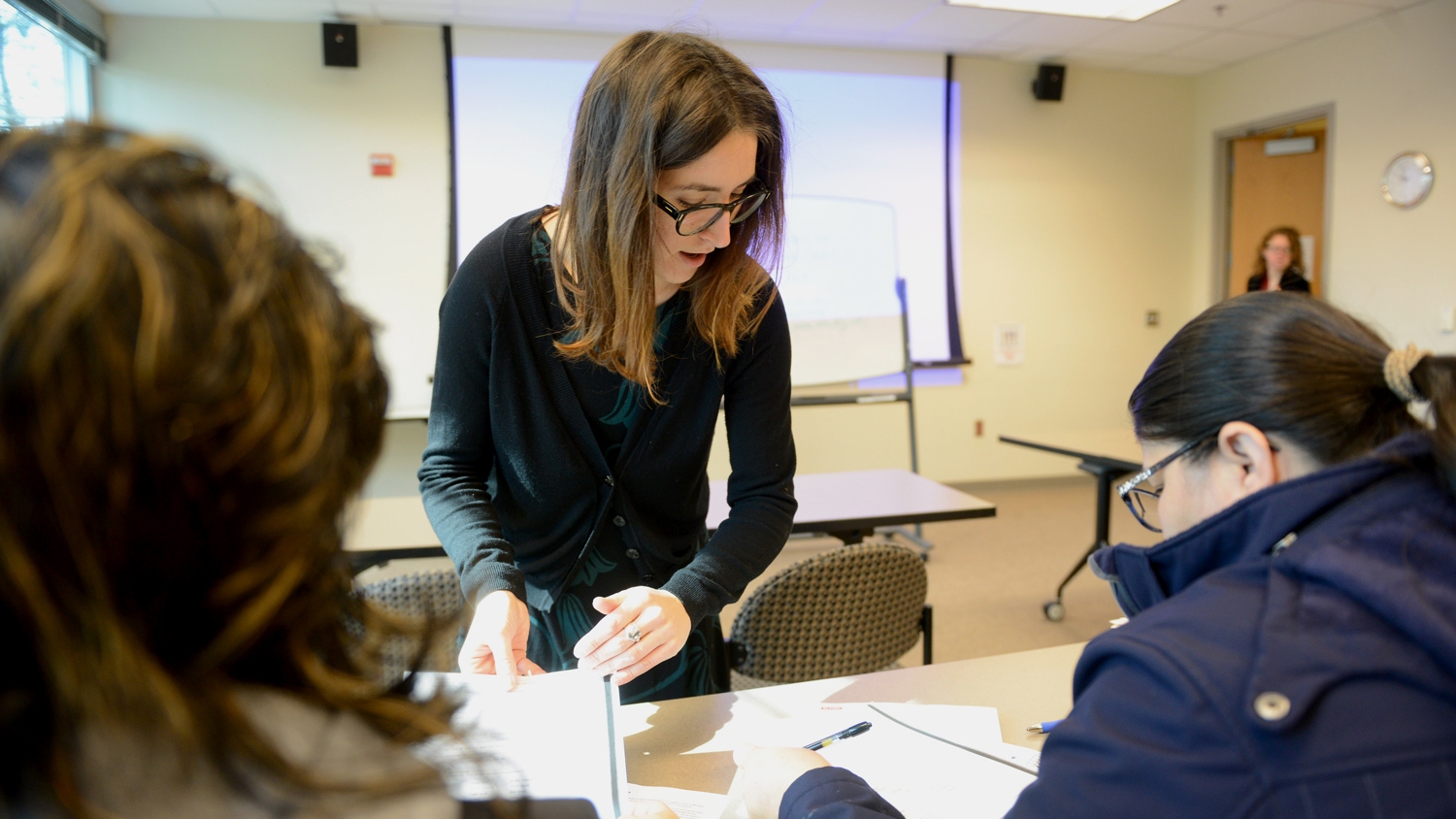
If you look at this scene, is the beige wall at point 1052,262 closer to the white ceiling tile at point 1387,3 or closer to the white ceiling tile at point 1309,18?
the white ceiling tile at point 1309,18

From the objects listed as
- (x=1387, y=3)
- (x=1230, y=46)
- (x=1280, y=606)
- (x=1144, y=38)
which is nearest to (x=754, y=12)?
(x=1144, y=38)

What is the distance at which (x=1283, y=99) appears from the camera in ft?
17.8

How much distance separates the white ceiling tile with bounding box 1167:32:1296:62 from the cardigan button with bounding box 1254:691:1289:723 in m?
5.77

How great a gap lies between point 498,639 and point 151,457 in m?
0.66

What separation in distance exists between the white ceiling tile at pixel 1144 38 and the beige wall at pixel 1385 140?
74 centimetres

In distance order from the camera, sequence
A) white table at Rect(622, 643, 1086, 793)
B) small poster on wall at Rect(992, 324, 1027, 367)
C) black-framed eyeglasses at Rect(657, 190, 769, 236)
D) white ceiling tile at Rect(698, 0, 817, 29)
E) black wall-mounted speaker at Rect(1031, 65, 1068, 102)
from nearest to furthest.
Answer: white table at Rect(622, 643, 1086, 793) → black-framed eyeglasses at Rect(657, 190, 769, 236) → white ceiling tile at Rect(698, 0, 817, 29) → black wall-mounted speaker at Rect(1031, 65, 1068, 102) → small poster on wall at Rect(992, 324, 1027, 367)

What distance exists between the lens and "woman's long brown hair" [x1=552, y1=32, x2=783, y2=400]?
1.06 metres

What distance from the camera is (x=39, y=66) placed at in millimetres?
3902

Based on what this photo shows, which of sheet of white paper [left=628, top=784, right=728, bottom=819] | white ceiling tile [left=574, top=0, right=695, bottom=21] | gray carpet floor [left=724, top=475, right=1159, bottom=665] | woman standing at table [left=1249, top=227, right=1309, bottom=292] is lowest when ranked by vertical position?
gray carpet floor [left=724, top=475, right=1159, bottom=665]

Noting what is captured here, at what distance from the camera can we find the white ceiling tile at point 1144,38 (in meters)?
5.01

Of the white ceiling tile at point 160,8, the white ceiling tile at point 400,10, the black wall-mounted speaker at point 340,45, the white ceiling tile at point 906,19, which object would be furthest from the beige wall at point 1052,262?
the white ceiling tile at point 160,8

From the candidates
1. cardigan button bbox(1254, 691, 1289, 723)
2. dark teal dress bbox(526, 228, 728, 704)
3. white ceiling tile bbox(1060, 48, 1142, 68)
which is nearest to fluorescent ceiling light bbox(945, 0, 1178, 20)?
white ceiling tile bbox(1060, 48, 1142, 68)

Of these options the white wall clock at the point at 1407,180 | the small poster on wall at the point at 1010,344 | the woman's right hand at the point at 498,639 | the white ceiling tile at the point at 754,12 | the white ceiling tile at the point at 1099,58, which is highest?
the white ceiling tile at the point at 1099,58

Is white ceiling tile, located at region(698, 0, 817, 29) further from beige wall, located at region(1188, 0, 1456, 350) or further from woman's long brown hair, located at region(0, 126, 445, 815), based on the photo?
woman's long brown hair, located at region(0, 126, 445, 815)
